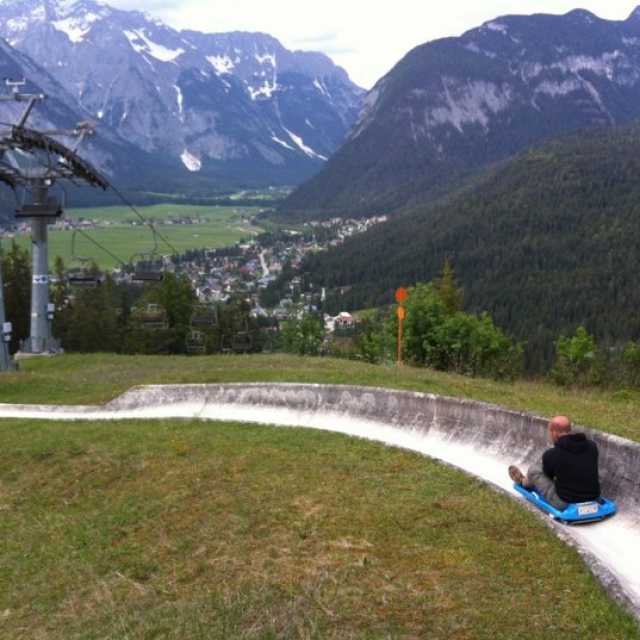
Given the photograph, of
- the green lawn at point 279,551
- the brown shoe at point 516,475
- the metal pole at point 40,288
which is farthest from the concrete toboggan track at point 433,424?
the metal pole at point 40,288

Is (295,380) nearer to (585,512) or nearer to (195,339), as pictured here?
(585,512)

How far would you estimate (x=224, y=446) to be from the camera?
1744cm

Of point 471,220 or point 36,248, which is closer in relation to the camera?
point 36,248

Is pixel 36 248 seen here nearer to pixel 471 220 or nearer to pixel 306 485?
pixel 306 485


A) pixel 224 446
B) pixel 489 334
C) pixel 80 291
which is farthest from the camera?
pixel 80 291

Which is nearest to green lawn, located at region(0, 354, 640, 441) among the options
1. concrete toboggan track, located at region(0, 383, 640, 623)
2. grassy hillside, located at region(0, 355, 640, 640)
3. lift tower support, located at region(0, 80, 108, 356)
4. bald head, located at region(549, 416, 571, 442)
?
grassy hillside, located at region(0, 355, 640, 640)

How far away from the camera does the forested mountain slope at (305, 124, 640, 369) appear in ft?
448

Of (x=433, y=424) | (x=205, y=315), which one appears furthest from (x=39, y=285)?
(x=433, y=424)

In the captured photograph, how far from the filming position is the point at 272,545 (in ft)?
37.3

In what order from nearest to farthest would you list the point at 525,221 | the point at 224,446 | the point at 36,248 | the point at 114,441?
the point at 224,446 → the point at 114,441 → the point at 36,248 → the point at 525,221

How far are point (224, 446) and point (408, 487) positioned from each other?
581cm

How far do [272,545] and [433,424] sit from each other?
7.19m

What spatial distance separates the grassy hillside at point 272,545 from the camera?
29.3 ft

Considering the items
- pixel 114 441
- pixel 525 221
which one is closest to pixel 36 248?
pixel 114 441
